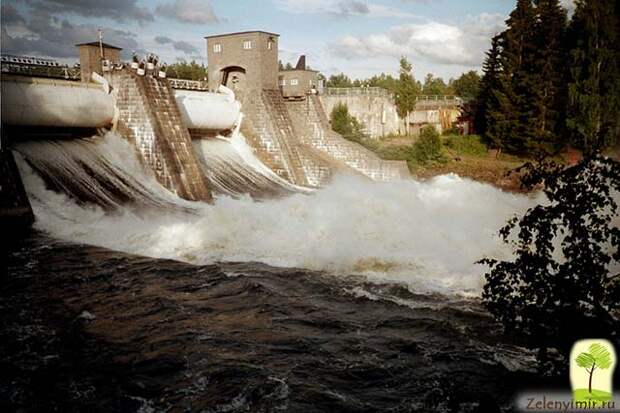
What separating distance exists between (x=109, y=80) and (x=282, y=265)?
1242 centimetres

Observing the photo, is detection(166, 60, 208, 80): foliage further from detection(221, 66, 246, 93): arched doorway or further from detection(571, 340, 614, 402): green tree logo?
detection(571, 340, 614, 402): green tree logo

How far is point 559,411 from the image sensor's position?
5320 mm

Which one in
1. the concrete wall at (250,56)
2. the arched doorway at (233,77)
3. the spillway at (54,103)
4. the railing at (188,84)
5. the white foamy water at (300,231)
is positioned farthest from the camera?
the arched doorway at (233,77)

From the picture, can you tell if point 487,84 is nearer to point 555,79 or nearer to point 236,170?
point 555,79

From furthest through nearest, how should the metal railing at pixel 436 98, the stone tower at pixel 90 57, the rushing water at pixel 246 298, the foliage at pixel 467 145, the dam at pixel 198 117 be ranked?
1. the metal railing at pixel 436 98
2. the foliage at pixel 467 145
3. the stone tower at pixel 90 57
4. the dam at pixel 198 117
5. the rushing water at pixel 246 298

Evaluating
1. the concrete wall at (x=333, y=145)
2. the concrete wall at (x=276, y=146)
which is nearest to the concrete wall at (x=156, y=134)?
the concrete wall at (x=276, y=146)

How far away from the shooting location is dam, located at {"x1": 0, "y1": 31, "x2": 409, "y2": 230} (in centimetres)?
1770

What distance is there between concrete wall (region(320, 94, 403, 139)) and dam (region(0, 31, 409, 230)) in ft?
16.8

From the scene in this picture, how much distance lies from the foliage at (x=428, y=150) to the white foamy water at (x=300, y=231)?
1209 cm

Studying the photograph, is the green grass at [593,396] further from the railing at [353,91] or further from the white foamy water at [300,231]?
the railing at [353,91]

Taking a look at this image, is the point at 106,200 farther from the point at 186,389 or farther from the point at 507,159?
the point at 507,159

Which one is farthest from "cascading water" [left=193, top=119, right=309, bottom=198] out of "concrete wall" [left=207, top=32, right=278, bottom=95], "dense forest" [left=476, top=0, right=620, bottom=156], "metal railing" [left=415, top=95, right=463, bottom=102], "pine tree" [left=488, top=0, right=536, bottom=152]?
"metal railing" [left=415, top=95, right=463, bottom=102]

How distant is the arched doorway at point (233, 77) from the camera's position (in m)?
27.3

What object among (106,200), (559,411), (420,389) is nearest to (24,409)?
(420,389)
